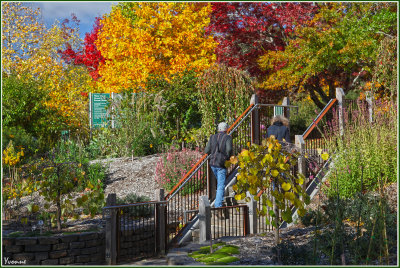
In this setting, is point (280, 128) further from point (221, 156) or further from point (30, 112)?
point (30, 112)

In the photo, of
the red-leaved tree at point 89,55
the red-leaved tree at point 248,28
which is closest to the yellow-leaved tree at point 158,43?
the red-leaved tree at point 248,28

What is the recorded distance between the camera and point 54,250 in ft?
21.6

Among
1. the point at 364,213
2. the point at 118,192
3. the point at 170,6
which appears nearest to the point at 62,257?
the point at 118,192

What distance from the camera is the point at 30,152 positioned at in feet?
46.2

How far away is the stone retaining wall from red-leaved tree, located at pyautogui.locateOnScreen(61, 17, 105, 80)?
15253 mm

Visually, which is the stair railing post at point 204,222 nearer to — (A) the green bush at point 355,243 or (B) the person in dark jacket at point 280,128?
(A) the green bush at point 355,243

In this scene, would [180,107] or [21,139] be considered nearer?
[180,107]

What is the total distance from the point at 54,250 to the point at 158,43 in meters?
10.5

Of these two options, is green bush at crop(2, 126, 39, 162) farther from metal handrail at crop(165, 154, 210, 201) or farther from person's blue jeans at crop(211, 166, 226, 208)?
person's blue jeans at crop(211, 166, 226, 208)

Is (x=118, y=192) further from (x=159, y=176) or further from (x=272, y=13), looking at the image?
(x=272, y=13)

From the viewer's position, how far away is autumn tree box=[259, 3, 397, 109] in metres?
12.4

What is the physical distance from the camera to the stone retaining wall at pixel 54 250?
Answer: 643 cm

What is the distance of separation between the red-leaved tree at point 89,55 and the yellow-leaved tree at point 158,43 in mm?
4912

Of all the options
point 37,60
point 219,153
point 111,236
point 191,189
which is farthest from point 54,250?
point 37,60
